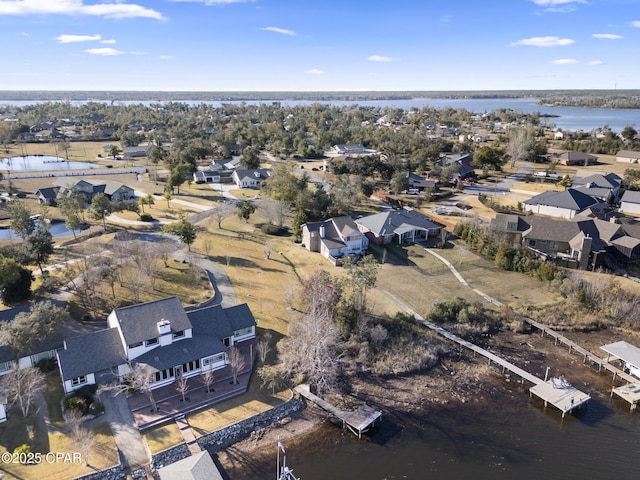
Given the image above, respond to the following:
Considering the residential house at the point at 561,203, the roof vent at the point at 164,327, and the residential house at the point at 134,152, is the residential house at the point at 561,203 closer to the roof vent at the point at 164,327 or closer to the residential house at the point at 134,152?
the roof vent at the point at 164,327

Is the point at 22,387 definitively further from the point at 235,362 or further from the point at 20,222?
the point at 20,222

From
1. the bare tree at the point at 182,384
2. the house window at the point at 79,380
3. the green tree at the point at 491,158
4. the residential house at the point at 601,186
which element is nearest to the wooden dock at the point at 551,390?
the bare tree at the point at 182,384

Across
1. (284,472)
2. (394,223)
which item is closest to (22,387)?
(284,472)

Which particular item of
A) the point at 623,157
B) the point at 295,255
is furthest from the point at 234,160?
the point at 623,157

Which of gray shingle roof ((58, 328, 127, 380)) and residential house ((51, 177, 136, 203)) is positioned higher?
residential house ((51, 177, 136, 203))

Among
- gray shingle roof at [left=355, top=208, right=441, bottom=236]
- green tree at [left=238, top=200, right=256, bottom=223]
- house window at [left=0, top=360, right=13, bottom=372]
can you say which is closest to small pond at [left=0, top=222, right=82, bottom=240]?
green tree at [left=238, top=200, right=256, bottom=223]

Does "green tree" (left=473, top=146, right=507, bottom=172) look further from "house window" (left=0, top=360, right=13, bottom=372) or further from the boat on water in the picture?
"house window" (left=0, top=360, right=13, bottom=372)

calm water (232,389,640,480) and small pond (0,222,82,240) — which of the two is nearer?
calm water (232,389,640,480)
